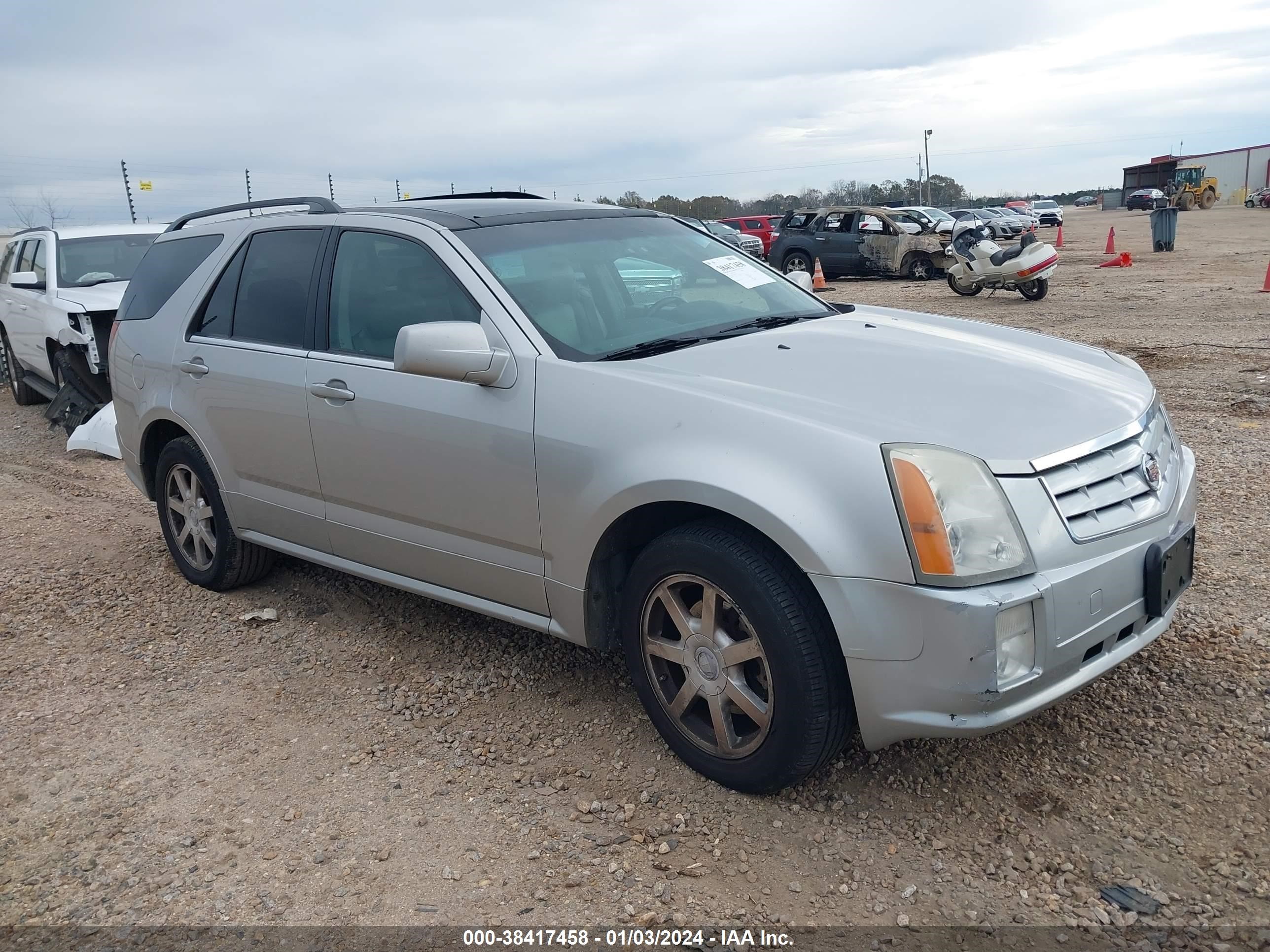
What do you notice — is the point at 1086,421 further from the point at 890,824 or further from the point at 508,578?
the point at 508,578

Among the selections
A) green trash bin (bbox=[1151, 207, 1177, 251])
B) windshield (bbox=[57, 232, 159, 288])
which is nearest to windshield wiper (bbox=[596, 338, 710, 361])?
windshield (bbox=[57, 232, 159, 288])

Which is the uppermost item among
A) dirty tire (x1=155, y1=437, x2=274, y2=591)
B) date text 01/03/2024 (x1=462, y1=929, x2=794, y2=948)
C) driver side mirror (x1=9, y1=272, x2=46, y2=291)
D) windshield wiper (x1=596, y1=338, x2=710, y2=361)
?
driver side mirror (x1=9, y1=272, x2=46, y2=291)

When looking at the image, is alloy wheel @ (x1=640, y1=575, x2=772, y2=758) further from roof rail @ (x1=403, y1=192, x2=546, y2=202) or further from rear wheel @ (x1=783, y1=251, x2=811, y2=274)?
rear wheel @ (x1=783, y1=251, x2=811, y2=274)

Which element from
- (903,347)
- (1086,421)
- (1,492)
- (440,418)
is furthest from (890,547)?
(1,492)

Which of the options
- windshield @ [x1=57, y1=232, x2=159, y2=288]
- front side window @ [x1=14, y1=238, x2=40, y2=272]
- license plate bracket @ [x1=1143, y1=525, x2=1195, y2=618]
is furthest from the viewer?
front side window @ [x1=14, y1=238, x2=40, y2=272]

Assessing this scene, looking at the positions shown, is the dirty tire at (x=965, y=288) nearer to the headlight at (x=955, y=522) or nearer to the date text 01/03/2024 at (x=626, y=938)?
the headlight at (x=955, y=522)

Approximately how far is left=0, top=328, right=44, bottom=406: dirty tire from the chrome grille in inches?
419

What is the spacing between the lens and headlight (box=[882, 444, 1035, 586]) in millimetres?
2459

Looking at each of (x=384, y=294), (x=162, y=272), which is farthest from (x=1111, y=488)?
(x=162, y=272)

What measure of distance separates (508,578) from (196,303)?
231 cm

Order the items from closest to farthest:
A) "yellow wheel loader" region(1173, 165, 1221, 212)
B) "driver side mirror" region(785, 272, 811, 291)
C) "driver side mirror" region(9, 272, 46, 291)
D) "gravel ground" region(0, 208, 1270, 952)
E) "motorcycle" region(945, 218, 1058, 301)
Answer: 1. "gravel ground" region(0, 208, 1270, 952)
2. "driver side mirror" region(785, 272, 811, 291)
3. "driver side mirror" region(9, 272, 46, 291)
4. "motorcycle" region(945, 218, 1058, 301)
5. "yellow wheel loader" region(1173, 165, 1221, 212)

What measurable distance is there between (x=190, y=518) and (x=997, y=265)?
13758 mm

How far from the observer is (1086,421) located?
9.29 feet

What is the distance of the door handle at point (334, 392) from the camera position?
374 cm
